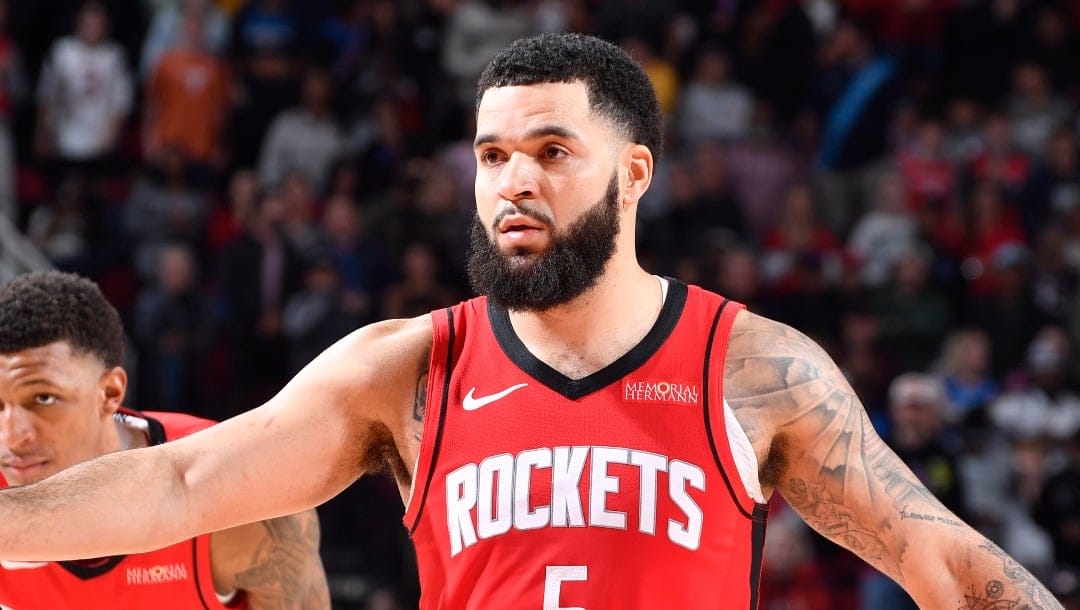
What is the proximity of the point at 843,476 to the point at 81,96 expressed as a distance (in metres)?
9.47

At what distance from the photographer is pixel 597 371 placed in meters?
3.59

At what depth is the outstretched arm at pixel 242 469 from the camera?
3.29 m

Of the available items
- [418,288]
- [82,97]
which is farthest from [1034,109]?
[82,97]

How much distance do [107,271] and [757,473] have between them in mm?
8132

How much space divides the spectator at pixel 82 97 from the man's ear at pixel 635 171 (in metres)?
8.89

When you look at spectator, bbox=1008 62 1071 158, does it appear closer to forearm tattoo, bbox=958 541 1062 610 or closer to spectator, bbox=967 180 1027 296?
spectator, bbox=967 180 1027 296

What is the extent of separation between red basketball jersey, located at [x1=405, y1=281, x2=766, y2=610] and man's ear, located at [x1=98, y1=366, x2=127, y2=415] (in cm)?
126

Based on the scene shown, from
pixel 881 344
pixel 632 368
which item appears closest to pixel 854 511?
pixel 632 368

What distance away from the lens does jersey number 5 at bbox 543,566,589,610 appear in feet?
11.0

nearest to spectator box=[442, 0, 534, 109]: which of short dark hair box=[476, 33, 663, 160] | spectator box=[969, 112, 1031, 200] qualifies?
spectator box=[969, 112, 1031, 200]

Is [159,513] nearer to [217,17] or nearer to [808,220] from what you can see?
[808,220]

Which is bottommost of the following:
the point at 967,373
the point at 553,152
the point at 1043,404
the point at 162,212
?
the point at 553,152

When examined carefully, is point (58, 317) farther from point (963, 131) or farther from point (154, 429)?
point (963, 131)

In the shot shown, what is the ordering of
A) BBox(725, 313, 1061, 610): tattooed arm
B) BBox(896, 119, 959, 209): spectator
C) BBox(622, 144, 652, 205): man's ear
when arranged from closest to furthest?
1. BBox(725, 313, 1061, 610): tattooed arm
2. BBox(622, 144, 652, 205): man's ear
3. BBox(896, 119, 959, 209): spectator
